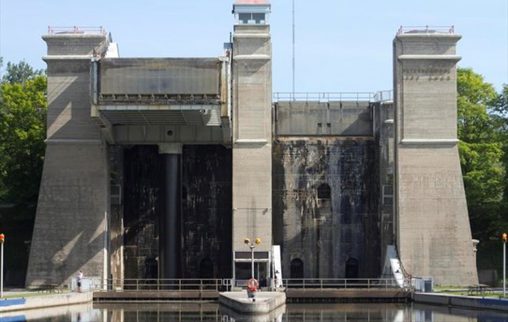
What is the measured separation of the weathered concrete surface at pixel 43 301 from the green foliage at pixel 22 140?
1658 centimetres

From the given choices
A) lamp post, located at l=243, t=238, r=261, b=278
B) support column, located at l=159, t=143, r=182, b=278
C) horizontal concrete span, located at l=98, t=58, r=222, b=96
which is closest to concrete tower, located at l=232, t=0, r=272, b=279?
lamp post, located at l=243, t=238, r=261, b=278

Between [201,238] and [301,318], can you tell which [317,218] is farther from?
[301,318]

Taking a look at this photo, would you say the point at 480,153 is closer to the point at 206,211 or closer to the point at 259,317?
the point at 206,211

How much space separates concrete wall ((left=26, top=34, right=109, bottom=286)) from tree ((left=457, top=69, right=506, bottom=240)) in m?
22.2

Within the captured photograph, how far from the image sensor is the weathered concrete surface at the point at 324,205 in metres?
61.6

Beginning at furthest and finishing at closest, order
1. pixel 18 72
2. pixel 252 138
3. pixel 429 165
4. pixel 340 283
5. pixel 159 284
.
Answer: pixel 18 72 < pixel 340 283 < pixel 252 138 < pixel 429 165 < pixel 159 284

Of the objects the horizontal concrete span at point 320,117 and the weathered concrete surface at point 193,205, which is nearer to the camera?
the weathered concrete surface at point 193,205

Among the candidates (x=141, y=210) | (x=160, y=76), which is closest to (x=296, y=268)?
(x=141, y=210)

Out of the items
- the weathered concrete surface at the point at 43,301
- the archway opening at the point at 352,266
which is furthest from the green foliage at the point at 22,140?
the archway opening at the point at 352,266

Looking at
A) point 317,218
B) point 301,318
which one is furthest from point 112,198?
point 301,318

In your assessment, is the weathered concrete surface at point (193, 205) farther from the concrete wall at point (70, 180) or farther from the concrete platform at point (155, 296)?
the concrete platform at point (155, 296)

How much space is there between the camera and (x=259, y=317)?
41719 millimetres

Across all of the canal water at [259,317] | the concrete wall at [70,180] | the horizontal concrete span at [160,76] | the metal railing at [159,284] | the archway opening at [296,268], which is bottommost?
the canal water at [259,317]

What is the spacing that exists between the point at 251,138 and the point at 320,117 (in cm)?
701
